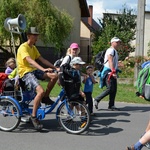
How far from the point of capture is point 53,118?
7750 millimetres

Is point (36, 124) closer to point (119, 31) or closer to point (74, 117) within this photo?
point (74, 117)

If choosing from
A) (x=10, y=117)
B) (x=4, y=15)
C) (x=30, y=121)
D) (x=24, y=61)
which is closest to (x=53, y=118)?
(x=30, y=121)

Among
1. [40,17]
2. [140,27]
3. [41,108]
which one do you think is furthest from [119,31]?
[41,108]

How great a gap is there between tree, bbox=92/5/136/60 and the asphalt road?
14.8m

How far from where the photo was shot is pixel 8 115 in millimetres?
6742

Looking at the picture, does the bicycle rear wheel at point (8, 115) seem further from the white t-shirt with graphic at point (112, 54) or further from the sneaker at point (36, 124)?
the white t-shirt with graphic at point (112, 54)

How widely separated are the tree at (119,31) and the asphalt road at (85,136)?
14.8 m

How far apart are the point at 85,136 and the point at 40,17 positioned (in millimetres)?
14798

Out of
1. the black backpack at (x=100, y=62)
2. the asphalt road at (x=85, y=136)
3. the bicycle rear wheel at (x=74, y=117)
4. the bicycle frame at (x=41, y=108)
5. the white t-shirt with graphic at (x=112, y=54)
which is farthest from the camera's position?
the black backpack at (x=100, y=62)

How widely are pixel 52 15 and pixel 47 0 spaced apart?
3.04ft

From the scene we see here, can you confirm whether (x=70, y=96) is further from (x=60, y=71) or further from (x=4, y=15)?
(x=4, y=15)

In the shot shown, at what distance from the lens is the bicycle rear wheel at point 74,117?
639cm

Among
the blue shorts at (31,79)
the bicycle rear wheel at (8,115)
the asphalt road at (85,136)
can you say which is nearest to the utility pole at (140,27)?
the asphalt road at (85,136)

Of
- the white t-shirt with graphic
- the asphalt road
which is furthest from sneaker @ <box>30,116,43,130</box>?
the white t-shirt with graphic
